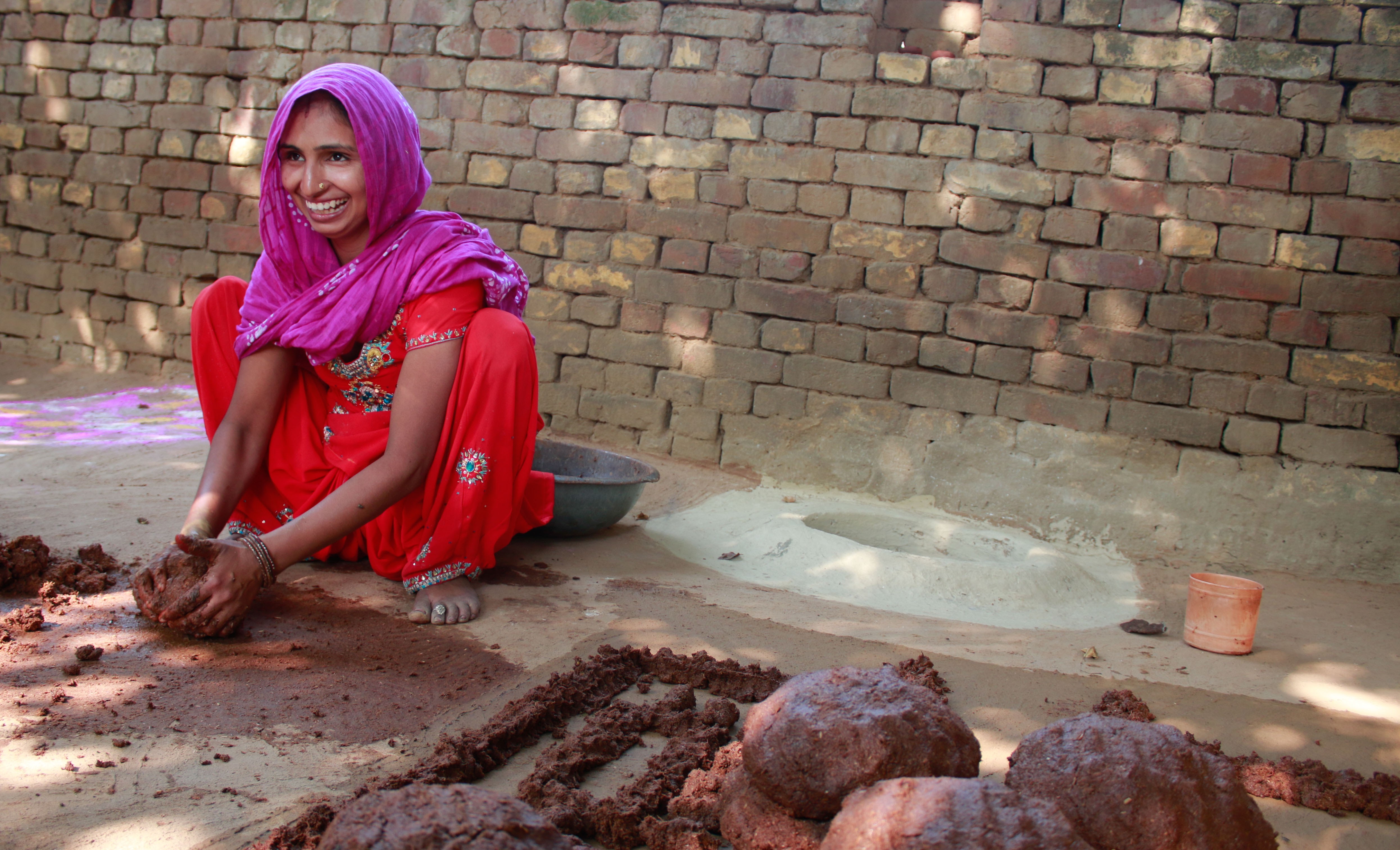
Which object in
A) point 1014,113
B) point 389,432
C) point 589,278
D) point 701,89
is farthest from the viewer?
point 589,278

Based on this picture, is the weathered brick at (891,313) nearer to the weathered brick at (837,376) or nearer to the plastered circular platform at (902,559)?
the weathered brick at (837,376)

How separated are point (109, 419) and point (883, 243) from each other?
13.9 feet

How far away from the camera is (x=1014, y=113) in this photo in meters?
4.20

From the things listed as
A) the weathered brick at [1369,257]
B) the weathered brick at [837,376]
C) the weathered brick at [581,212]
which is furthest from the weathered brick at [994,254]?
the weathered brick at [581,212]

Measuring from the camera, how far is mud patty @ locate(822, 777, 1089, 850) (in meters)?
1.23

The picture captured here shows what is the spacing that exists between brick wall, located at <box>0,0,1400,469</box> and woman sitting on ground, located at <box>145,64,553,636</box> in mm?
1883

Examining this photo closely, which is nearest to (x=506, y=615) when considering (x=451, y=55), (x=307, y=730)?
(x=307, y=730)

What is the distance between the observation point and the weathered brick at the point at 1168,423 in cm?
408

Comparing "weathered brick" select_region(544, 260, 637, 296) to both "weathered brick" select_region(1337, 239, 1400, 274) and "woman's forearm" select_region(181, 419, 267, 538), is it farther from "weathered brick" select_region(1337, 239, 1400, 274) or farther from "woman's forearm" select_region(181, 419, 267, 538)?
"weathered brick" select_region(1337, 239, 1400, 274)

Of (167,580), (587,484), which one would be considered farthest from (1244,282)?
(167,580)

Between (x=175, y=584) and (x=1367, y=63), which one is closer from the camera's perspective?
(x=175, y=584)

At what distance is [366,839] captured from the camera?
1.17 metres

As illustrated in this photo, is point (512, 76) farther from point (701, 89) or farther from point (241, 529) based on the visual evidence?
point (241, 529)

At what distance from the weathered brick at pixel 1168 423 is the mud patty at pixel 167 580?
369 cm
